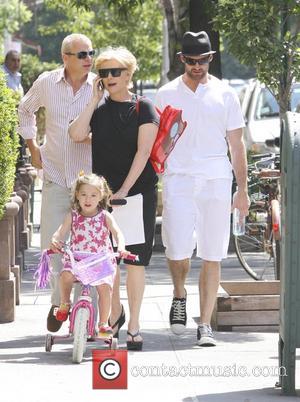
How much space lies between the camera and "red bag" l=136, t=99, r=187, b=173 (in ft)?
29.5

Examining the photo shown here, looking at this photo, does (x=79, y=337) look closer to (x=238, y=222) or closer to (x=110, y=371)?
(x=110, y=371)

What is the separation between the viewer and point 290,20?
14.1m

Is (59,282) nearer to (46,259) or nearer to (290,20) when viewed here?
(46,259)

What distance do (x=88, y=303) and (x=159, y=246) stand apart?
24.8 feet

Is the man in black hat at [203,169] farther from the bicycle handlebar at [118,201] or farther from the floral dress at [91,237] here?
the floral dress at [91,237]

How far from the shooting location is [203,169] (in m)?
9.20

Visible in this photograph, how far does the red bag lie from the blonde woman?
8 cm

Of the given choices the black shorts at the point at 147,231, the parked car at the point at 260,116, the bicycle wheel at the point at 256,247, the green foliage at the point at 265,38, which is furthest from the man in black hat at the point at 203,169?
the parked car at the point at 260,116

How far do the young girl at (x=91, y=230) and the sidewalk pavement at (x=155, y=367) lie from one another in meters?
0.40

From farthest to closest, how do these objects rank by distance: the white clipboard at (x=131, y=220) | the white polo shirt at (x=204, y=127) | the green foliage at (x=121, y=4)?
the green foliage at (x=121, y=4) → the white polo shirt at (x=204, y=127) → the white clipboard at (x=131, y=220)

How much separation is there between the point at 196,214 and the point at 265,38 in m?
4.84

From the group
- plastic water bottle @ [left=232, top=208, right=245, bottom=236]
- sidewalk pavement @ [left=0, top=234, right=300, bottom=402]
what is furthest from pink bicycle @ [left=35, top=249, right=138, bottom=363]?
plastic water bottle @ [left=232, top=208, right=245, bottom=236]

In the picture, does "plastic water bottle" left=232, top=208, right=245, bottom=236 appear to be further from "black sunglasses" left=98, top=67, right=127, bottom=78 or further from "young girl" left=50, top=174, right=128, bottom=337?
"black sunglasses" left=98, top=67, right=127, bottom=78

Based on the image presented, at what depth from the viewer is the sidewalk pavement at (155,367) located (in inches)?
289
